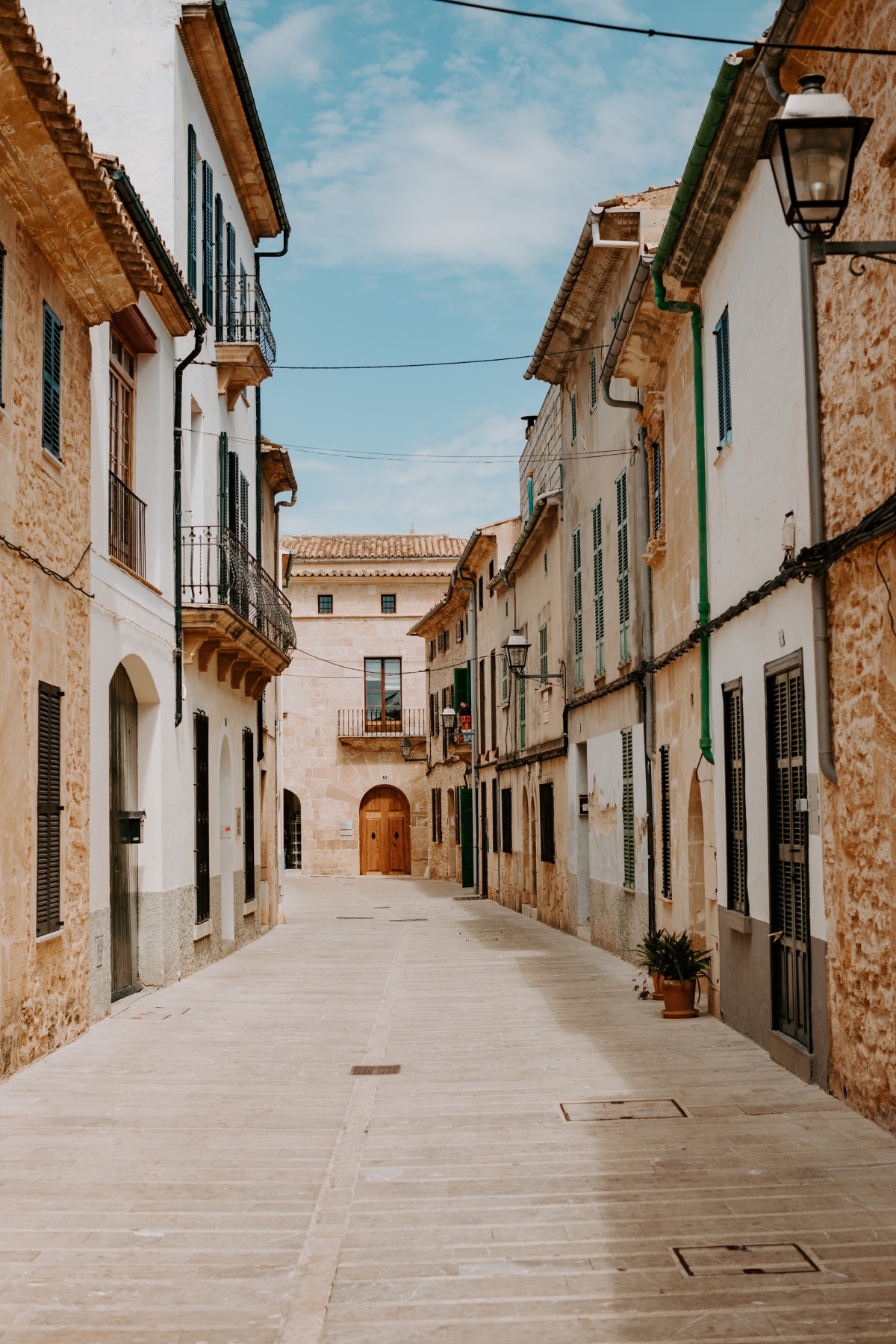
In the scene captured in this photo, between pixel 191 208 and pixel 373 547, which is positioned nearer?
pixel 191 208

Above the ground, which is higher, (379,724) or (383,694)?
(383,694)

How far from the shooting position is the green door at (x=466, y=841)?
3906 centimetres

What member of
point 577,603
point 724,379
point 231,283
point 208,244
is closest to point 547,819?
point 577,603

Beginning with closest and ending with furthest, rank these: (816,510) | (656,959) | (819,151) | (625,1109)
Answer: (819,151) < (625,1109) < (816,510) < (656,959)

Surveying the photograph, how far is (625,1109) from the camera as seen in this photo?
8.02 m

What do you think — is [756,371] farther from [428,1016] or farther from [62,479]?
[428,1016]

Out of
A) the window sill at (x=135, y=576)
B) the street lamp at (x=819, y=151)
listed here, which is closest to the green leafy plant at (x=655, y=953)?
the window sill at (x=135, y=576)

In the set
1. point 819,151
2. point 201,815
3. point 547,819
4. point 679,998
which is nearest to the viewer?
point 819,151

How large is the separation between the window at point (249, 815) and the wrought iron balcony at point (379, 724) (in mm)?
24884

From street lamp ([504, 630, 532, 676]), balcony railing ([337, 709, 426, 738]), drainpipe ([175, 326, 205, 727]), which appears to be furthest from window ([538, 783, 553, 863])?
balcony railing ([337, 709, 426, 738])

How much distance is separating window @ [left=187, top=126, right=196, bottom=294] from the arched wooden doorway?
31.6 metres

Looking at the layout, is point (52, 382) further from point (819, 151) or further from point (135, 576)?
point (819, 151)

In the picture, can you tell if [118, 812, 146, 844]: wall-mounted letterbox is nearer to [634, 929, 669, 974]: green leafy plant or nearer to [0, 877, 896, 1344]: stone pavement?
[0, 877, 896, 1344]: stone pavement

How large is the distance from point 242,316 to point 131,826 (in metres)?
8.88
